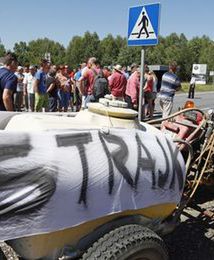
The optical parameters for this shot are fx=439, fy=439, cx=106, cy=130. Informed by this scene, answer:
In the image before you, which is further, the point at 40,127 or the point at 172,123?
the point at 172,123

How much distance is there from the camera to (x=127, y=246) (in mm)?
2539

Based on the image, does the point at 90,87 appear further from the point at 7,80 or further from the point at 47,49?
the point at 47,49

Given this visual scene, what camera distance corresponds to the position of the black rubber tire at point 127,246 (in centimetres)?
248

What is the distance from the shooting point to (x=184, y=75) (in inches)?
2940

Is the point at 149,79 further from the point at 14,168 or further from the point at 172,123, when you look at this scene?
the point at 14,168

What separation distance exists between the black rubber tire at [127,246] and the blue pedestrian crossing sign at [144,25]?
4016 millimetres

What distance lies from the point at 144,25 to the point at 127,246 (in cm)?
439

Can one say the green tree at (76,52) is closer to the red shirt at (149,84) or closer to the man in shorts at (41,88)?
the red shirt at (149,84)

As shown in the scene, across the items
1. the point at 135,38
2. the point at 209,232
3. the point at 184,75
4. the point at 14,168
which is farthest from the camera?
the point at 184,75

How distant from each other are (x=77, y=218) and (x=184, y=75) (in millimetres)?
74115

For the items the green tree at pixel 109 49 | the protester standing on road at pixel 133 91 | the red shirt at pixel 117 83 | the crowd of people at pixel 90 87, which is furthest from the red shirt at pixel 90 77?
the green tree at pixel 109 49

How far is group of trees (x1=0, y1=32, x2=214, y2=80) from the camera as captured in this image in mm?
75938

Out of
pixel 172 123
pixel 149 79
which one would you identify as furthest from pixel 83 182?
pixel 149 79

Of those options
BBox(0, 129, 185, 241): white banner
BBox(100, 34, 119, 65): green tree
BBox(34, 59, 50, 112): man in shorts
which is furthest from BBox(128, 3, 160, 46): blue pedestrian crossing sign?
BBox(100, 34, 119, 65): green tree
